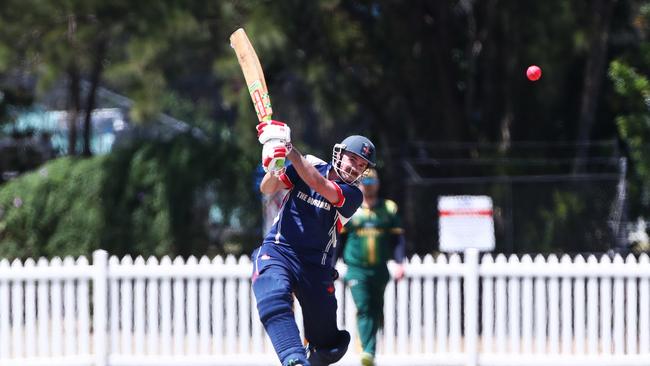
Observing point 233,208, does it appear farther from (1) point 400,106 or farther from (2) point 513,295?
(2) point 513,295

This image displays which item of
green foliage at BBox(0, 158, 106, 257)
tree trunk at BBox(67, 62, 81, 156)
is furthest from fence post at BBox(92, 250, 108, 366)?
tree trunk at BBox(67, 62, 81, 156)

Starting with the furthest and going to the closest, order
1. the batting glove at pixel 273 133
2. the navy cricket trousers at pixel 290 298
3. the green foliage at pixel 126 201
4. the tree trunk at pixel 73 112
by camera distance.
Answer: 1. the tree trunk at pixel 73 112
2. the green foliage at pixel 126 201
3. the navy cricket trousers at pixel 290 298
4. the batting glove at pixel 273 133

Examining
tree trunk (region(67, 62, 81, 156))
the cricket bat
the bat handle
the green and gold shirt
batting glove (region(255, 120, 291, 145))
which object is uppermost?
tree trunk (region(67, 62, 81, 156))

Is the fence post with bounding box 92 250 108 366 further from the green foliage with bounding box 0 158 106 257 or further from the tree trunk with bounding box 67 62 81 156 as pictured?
the tree trunk with bounding box 67 62 81 156

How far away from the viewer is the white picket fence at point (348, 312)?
1038 centimetres

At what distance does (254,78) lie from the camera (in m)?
6.10

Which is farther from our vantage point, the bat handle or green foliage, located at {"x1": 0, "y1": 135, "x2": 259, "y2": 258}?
green foliage, located at {"x1": 0, "y1": 135, "x2": 259, "y2": 258}


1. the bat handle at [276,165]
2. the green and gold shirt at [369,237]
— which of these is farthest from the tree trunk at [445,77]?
the bat handle at [276,165]

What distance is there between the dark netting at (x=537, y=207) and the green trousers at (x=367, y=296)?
3.82 metres

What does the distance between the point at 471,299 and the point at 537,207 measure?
364cm

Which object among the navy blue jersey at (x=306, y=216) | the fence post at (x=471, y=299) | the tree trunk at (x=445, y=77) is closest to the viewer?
the navy blue jersey at (x=306, y=216)

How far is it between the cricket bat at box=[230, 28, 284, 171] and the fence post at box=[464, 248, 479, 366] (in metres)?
4.66

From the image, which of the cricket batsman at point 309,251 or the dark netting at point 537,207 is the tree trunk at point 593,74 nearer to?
the dark netting at point 537,207

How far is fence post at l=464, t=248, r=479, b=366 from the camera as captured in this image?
33.9 ft
